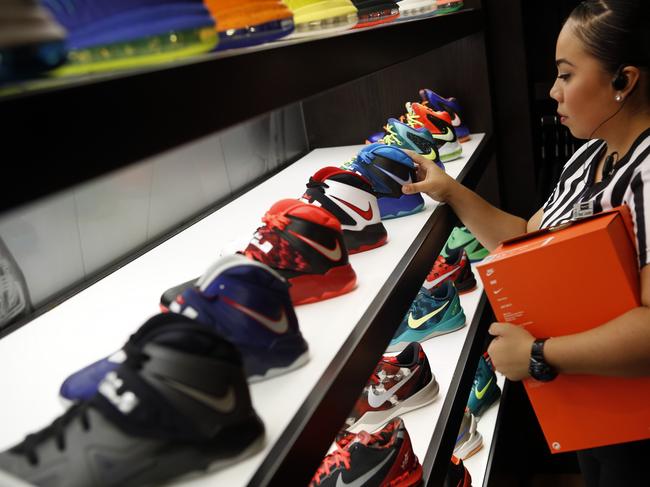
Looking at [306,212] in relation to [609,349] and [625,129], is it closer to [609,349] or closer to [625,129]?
[609,349]

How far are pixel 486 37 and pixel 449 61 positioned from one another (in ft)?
0.55

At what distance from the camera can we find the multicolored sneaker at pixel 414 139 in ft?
6.72

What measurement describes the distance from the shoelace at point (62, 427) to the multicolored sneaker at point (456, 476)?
4.11ft

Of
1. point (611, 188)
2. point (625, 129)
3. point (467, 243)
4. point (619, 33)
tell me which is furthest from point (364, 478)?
point (467, 243)

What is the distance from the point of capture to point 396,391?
5.82 ft

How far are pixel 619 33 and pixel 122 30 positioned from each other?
3.95 feet

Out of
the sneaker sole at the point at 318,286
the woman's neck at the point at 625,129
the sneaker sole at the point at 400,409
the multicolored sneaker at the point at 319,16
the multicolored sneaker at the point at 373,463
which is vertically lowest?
the sneaker sole at the point at 400,409

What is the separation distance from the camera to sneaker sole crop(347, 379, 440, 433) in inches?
70.1

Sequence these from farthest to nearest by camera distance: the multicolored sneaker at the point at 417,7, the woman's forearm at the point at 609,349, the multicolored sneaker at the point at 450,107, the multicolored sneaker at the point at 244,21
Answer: the multicolored sneaker at the point at 450,107 → the multicolored sneaker at the point at 417,7 → the woman's forearm at the point at 609,349 → the multicolored sneaker at the point at 244,21

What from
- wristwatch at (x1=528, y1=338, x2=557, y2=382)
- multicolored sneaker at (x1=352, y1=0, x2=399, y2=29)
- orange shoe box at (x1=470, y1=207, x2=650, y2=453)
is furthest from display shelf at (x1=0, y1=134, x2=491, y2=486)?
multicolored sneaker at (x1=352, y1=0, x2=399, y2=29)

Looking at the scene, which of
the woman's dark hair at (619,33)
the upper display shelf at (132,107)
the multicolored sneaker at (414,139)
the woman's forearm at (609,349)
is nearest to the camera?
the upper display shelf at (132,107)

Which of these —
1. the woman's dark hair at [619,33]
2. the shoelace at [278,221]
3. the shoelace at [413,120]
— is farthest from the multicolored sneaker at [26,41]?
the shoelace at [413,120]

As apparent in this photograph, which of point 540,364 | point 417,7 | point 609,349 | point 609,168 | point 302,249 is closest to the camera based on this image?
point 302,249

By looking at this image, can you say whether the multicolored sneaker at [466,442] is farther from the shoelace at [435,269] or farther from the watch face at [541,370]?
the watch face at [541,370]
